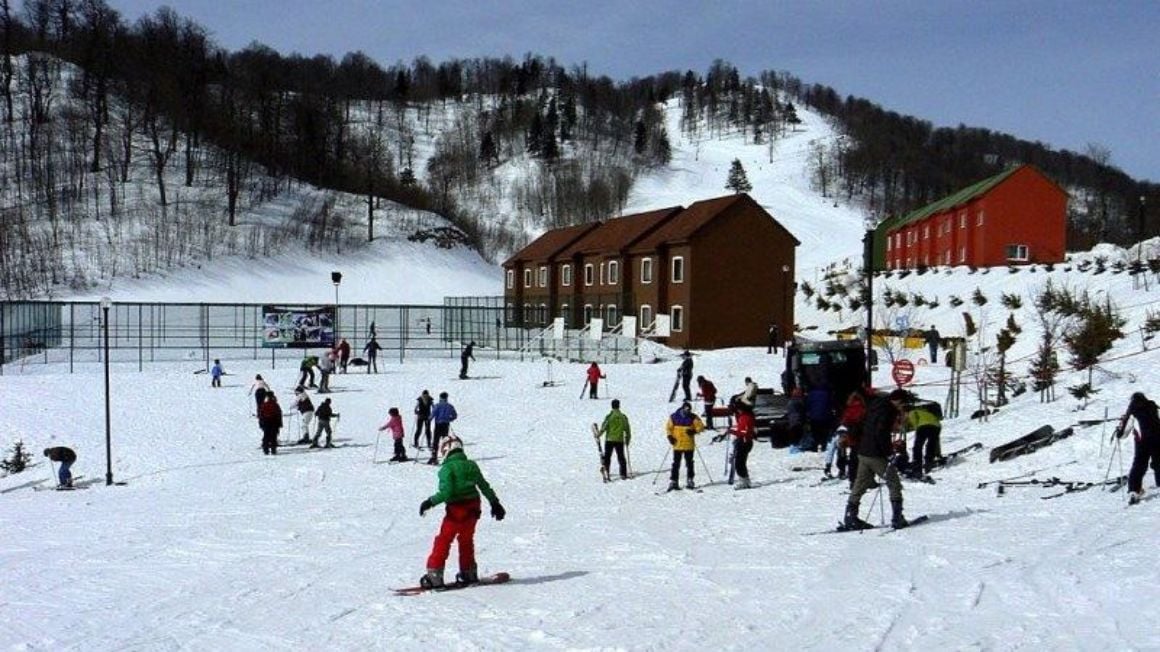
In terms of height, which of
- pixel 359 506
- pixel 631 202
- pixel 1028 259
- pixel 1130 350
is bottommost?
pixel 359 506

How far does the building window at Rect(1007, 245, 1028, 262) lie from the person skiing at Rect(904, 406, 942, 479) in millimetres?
41213

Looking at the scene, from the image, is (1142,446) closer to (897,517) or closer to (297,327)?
(897,517)

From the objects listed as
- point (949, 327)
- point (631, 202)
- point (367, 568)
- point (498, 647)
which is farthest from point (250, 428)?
point (631, 202)

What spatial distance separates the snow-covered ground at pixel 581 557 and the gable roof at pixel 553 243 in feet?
140

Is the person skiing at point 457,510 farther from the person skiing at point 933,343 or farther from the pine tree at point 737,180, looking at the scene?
the pine tree at point 737,180

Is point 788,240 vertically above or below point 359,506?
above

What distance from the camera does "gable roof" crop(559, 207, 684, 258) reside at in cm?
5516

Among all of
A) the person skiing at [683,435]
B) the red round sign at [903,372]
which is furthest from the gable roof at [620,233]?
the person skiing at [683,435]

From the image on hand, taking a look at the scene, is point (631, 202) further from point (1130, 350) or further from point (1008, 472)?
point (1008, 472)

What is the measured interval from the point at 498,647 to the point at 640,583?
7.88ft

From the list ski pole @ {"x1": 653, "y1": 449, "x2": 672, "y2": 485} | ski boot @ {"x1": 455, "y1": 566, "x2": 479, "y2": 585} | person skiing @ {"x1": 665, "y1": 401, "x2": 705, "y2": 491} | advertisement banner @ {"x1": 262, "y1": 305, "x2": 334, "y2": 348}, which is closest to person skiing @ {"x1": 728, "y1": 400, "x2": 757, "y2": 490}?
person skiing @ {"x1": 665, "y1": 401, "x2": 705, "y2": 491}

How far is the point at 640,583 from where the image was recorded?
9477 millimetres

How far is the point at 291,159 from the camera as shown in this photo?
91.6 m

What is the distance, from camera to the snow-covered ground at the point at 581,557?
7.73 metres
